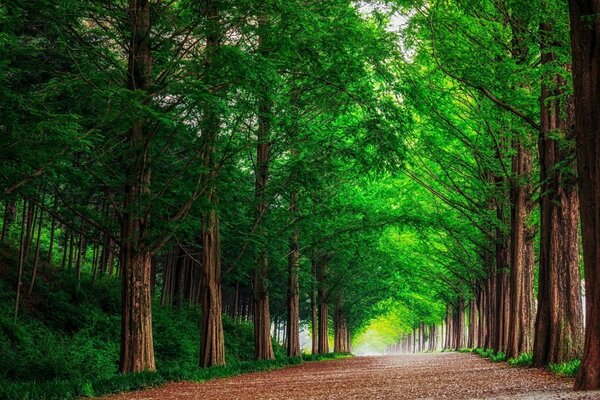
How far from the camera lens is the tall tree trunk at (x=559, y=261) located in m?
11.2

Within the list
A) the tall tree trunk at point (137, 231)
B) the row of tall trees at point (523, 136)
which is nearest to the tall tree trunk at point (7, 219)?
the tall tree trunk at point (137, 231)

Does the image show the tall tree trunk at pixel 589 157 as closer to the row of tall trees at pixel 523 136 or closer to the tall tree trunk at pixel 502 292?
the row of tall trees at pixel 523 136

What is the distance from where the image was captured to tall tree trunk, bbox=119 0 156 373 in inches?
470

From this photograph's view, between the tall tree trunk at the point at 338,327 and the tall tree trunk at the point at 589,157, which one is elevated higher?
the tall tree trunk at the point at 589,157

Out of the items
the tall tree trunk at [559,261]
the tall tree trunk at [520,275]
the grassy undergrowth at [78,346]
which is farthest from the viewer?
the tall tree trunk at [520,275]

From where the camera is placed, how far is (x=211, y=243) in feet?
55.8

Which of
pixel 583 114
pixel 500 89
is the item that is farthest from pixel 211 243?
pixel 583 114

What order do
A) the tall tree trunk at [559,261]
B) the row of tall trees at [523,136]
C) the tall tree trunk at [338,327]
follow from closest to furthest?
the row of tall trees at [523,136] → the tall tree trunk at [559,261] → the tall tree trunk at [338,327]

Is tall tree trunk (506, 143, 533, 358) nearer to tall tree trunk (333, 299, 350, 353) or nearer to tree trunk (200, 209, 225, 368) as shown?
tree trunk (200, 209, 225, 368)

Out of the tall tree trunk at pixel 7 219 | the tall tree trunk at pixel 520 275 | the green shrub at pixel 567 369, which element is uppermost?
the tall tree trunk at pixel 7 219

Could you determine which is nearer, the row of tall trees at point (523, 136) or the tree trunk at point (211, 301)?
the row of tall trees at point (523, 136)

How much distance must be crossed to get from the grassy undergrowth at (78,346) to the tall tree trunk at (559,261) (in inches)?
293

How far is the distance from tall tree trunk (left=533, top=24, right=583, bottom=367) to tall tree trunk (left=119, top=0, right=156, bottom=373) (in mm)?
7717

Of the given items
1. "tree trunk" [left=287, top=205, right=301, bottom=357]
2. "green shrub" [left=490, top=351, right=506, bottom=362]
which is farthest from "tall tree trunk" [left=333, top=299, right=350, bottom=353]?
"green shrub" [left=490, top=351, right=506, bottom=362]
